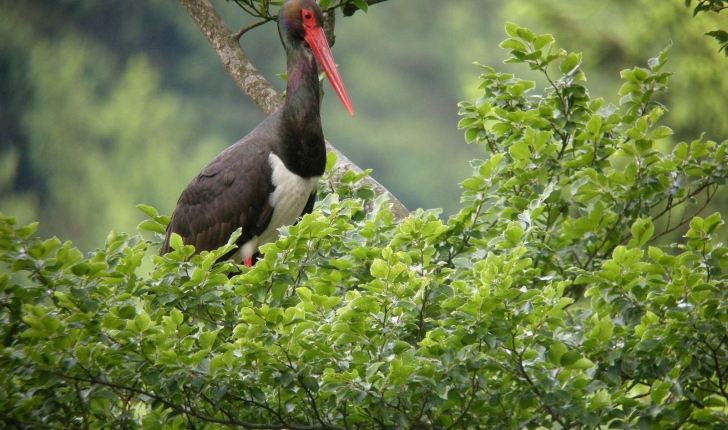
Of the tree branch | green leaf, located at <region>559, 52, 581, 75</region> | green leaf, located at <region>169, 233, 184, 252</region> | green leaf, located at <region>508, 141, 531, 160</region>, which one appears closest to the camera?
green leaf, located at <region>169, 233, 184, 252</region>

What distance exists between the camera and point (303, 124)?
11.4 feet

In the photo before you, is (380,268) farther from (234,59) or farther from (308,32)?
(234,59)

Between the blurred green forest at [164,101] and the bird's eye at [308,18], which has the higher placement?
the blurred green forest at [164,101]

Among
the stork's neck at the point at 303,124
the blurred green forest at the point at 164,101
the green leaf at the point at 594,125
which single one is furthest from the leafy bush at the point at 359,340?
the blurred green forest at the point at 164,101

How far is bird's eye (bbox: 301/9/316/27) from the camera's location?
3.53 m

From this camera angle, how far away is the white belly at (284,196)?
138 inches

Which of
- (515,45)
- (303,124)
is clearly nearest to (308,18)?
(303,124)

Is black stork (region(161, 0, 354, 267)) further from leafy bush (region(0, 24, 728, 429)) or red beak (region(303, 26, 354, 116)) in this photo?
leafy bush (region(0, 24, 728, 429))

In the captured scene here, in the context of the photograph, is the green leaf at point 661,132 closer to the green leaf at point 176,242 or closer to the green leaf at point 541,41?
the green leaf at point 541,41

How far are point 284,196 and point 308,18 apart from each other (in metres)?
0.71

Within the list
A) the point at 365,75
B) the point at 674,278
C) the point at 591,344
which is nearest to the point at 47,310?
the point at 591,344

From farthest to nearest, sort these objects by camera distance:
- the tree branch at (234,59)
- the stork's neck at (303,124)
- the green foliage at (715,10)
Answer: the tree branch at (234,59)
the stork's neck at (303,124)
the green foliage at (715,10)

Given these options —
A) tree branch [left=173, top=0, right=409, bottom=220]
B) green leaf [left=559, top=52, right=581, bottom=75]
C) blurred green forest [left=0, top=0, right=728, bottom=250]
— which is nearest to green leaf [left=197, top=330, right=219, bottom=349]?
green leaf [left=559, top=52, right=581, bottom=75]

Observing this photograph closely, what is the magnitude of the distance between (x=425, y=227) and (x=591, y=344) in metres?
0.44
